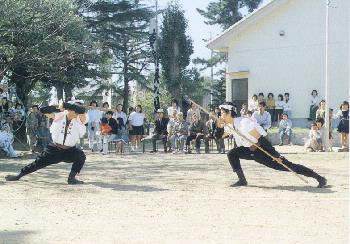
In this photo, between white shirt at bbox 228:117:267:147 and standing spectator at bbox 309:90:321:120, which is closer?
white shirt at bbox 228:117:267:147

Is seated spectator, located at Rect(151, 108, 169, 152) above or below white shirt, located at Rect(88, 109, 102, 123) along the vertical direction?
below

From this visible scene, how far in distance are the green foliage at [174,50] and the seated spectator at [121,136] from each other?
11.6 metres

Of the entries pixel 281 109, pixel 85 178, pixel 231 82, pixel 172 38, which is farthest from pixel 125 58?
pixel 85 178

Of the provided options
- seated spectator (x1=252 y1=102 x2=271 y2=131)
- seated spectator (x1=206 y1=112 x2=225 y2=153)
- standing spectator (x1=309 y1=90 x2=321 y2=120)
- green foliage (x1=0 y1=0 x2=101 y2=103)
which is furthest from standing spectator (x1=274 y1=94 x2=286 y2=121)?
green foliage (x1=0 y1=0 x2=101 y2=103)

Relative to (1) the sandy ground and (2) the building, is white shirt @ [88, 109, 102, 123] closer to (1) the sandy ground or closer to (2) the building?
(1) the sandy ground

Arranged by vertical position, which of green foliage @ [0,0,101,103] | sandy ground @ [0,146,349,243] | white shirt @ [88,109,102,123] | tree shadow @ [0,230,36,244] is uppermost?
green foliage @ [0,0,101,103]

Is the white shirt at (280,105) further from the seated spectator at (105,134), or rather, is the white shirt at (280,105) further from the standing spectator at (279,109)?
the seated spectator at (105,134)

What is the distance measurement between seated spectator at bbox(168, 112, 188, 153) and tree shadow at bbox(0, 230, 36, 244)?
10.9 metres

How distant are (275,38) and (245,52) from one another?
4.63 feet

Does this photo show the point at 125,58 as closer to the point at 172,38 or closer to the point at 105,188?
the point at 172,38

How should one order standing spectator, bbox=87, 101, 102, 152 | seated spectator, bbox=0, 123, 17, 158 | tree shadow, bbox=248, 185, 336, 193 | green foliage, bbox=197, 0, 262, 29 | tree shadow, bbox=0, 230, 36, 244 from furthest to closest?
green foliage, bbox=197, 0, 262, 29
standing spectator, bbox=87, 101, 102, 152
seated spectator, bbox=0, 123, 17, 158
tree shadow, bbox=248, 185, 336, 193
tree shadow, bbox=0, 230, 36, 244

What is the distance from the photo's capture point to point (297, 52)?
2125 centimetres

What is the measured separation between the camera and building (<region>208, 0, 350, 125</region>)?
2044cm

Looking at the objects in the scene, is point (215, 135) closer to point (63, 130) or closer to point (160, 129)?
point (160, 129)
